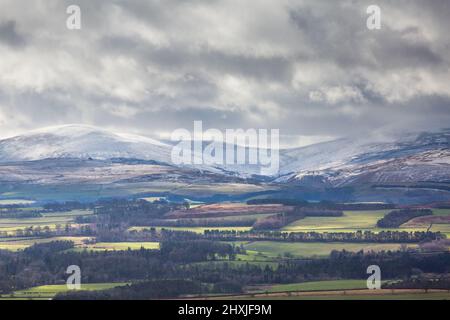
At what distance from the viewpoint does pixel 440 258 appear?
12638 cm

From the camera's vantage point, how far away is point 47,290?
104500mm

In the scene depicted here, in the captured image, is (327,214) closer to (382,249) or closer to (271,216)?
(271,216)

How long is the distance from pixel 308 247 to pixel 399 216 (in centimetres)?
4002

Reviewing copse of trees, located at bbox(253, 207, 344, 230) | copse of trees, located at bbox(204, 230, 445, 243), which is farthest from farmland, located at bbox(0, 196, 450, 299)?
copse of trees, located at bbox(253, 207, 344, 230)

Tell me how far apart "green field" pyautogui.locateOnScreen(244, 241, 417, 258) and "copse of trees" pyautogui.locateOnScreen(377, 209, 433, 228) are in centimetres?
2333

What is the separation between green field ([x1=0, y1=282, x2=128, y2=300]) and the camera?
99438 mm

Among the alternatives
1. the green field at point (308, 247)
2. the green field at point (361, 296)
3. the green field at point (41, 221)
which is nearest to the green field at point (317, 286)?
the green field at point (361, 296)

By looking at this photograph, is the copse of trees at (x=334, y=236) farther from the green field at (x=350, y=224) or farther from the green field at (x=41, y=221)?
the green field at (x=41, y=221)

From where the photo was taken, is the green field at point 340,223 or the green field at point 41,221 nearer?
the green field at point 340,223

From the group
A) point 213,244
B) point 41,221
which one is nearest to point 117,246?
point 213,244

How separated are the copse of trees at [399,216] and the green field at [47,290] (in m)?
67.0

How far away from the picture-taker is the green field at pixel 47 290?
99.4 m
